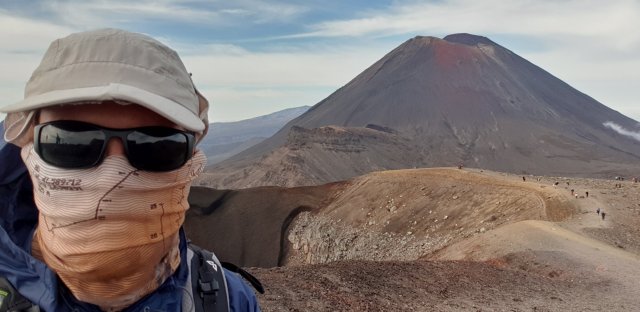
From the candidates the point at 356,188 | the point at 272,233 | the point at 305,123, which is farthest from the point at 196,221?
the point at 305,123

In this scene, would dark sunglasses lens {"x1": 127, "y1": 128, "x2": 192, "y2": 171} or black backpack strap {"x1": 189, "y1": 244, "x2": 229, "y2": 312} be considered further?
black backpack strap {"x1": 189, "y1": 244, "x2": 229, "y2": 312}

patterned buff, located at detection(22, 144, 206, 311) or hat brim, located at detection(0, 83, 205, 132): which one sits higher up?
hat brim, located at detection(0, 83, 205, 132)

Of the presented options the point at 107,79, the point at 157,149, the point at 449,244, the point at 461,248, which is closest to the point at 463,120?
Result: the point at 449,244

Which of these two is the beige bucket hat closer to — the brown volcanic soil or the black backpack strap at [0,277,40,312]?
the black backpack strap at [0,277,40,312]

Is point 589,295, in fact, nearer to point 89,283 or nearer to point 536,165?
point 89,283

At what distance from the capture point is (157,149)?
2006 millimetres

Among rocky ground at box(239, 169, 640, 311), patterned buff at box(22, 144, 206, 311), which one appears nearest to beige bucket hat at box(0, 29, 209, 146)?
patterned buff at box(22, 144, 206, 311)

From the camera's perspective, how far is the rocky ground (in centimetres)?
1115

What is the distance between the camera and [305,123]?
158250 millimetres

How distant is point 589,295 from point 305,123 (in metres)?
146

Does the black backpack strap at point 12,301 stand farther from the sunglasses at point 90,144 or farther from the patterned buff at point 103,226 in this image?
the sunglasses at point 90,144

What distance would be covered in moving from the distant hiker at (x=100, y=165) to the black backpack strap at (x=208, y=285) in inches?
6.5

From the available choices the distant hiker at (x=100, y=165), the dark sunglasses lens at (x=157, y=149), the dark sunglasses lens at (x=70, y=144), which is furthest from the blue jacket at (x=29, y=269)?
the dark sunglasses lens at (x=157, y=149)

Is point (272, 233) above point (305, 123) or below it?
below
